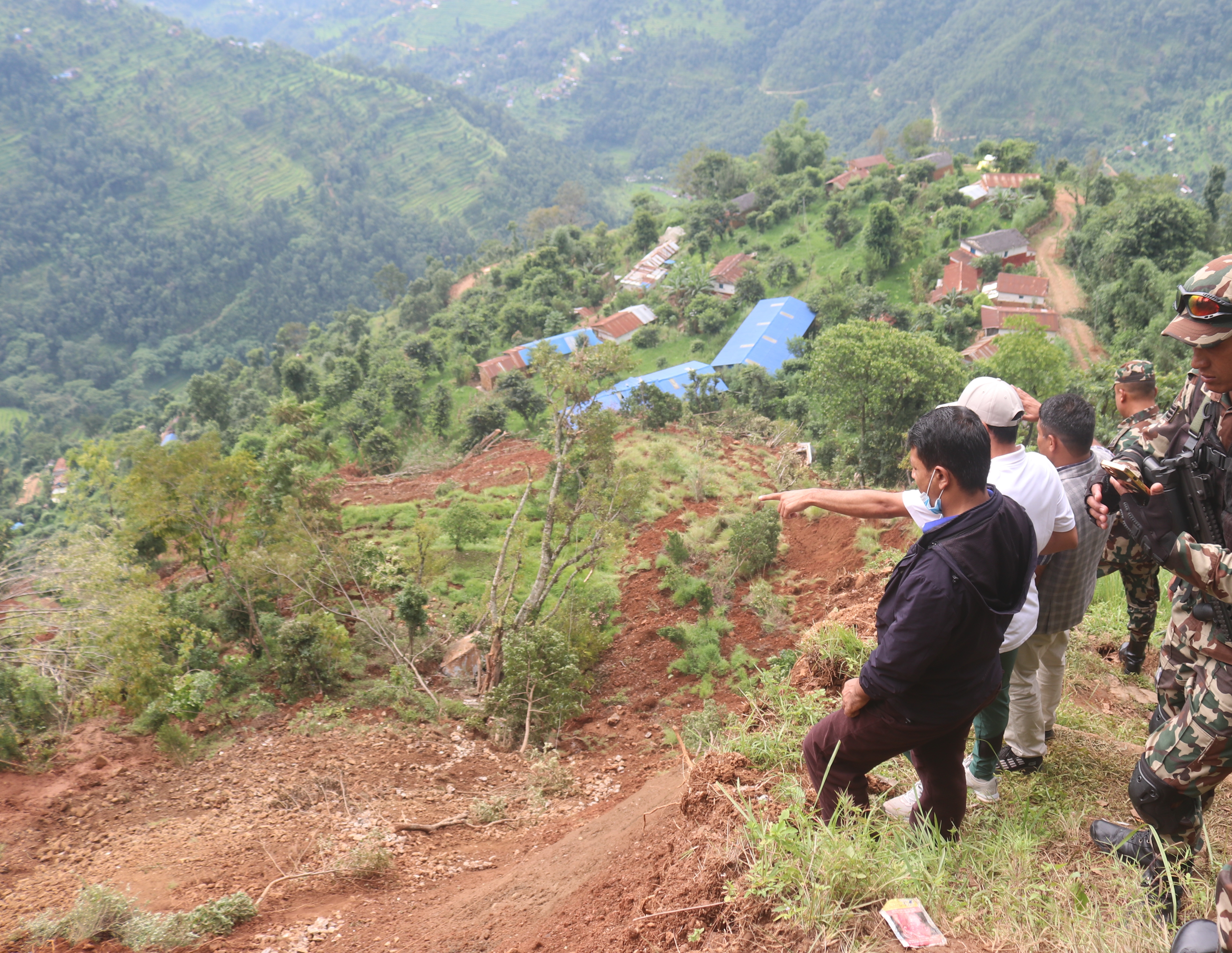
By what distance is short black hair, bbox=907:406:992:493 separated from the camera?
2.19 m

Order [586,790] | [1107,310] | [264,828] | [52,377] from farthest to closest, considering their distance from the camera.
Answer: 1. [52,377]
2. [1107,310]
3. [586,790]
4. [264,828]

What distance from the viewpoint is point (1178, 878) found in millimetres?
2453

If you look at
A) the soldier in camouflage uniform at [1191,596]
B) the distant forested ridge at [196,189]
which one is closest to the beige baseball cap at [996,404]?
the soldier in camouflage uniform at [1191,596]

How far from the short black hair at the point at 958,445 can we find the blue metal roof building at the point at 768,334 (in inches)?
1079

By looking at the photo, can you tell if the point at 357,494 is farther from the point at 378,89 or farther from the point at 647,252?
the point at 378,89

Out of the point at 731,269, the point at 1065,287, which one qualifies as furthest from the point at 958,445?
the point at 731,269

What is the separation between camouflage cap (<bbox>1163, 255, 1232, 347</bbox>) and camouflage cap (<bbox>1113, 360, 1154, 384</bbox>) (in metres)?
1.43

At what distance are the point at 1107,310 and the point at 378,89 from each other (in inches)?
4131

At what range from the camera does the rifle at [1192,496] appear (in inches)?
96.5

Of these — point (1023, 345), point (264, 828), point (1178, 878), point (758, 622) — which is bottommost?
point (1023, 345)

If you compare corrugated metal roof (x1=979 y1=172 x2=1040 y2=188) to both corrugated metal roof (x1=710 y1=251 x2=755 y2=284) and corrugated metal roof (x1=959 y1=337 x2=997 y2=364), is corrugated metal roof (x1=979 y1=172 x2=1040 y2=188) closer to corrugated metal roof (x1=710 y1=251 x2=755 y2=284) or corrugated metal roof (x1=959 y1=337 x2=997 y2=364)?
corrugated metal roof (x1=710 y1=251 x2=755 y2=284)

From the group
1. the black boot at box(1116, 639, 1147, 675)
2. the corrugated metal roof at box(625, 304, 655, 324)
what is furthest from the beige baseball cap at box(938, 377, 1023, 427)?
the corrugated metal roof at box(625, 304, 655, 324)

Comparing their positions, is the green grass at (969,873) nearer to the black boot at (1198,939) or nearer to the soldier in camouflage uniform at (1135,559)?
the black boot at (1198,939)

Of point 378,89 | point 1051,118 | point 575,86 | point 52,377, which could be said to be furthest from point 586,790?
point 575,86
